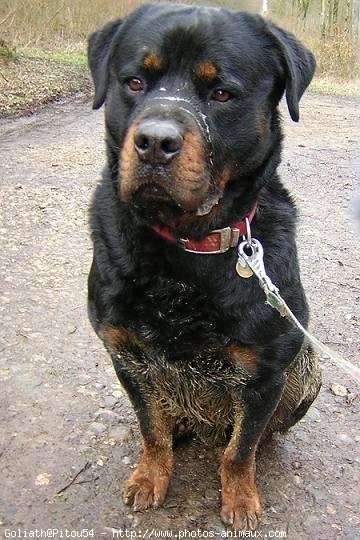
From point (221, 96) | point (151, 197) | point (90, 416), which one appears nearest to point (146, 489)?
point (90, 416)

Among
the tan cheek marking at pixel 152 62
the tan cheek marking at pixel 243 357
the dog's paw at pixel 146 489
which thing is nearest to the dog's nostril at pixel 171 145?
the tan cheek marking at pixel 152 62

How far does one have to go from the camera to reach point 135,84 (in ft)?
8.24

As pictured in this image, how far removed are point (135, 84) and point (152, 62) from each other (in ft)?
0.38

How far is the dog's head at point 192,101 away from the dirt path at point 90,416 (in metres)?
1.33

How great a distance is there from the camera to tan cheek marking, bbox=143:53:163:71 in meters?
2.43

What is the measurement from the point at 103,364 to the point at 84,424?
0.56 m

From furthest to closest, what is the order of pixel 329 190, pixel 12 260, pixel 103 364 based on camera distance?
pixel 329 190, pixel 12 260, pixel 103 364

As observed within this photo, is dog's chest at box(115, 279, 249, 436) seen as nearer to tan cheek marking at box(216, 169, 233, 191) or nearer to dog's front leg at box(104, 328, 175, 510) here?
dog's front leg at box(104, 328, 175, 510)

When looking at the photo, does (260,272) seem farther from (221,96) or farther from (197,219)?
(221,96)

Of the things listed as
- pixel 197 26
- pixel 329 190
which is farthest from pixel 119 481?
pixel 329 190

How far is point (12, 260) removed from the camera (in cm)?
509

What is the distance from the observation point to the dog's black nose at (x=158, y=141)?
85.7 inches

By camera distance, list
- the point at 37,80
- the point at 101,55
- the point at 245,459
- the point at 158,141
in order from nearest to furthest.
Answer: the point at 158,141, the point at 101,55, the point at 245,459, the point at 37,80

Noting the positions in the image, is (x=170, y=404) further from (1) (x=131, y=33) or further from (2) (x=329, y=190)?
(2) (x=329, y=190)
